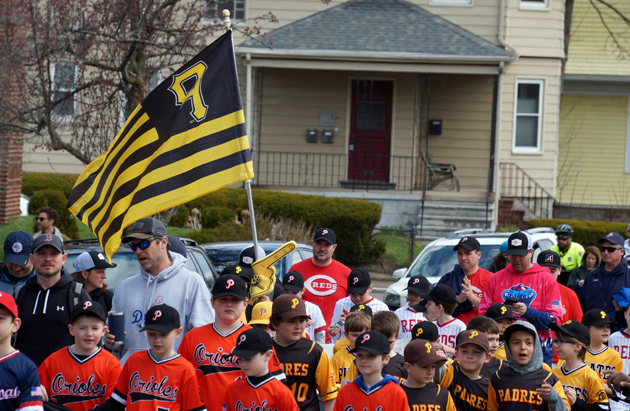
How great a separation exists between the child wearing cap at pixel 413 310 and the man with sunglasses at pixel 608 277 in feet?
10.00

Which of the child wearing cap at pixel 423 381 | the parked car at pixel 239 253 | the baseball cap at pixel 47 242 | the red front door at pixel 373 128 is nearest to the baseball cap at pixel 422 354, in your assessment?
the child wearing cap at pixel 423 381

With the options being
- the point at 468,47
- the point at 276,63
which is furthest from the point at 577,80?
the point at 276,63

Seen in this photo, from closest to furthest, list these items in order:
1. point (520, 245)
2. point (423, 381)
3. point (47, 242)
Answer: point (423, 381), point (47, 242), point (520, 245)

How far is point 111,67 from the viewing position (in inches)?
417

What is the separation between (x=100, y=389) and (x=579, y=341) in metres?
3.61

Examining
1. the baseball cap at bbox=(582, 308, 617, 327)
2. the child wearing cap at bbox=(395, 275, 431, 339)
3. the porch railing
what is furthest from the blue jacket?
the porch railing

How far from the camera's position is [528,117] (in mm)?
22062

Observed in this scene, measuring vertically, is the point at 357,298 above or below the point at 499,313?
below

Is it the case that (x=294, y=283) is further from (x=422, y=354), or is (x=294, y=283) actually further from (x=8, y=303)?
(x=8, y=303)

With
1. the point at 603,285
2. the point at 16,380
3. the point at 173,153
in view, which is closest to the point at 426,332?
the point at 173,153

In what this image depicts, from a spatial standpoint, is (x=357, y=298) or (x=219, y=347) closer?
(x=219, y=347)

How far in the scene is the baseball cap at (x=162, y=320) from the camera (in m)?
5.03

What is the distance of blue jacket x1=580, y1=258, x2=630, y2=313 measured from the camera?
927 centimetres

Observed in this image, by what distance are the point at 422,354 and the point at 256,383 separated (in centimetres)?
110
